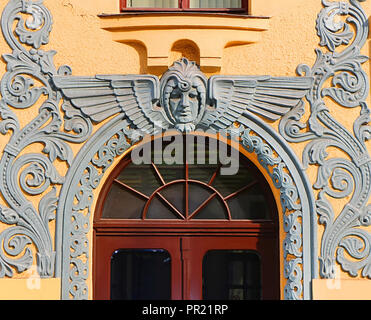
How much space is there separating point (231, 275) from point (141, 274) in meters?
0.93

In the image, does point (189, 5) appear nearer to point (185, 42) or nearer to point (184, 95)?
point (185, 42)

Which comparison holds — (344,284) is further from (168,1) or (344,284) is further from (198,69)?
(168,1)

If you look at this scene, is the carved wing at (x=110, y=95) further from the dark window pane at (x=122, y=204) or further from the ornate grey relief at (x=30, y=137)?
the dark window pane at (x=122, y=204)

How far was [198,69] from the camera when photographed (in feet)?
27.5

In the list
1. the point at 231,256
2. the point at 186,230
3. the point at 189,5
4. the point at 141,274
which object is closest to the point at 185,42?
the point at 189,5

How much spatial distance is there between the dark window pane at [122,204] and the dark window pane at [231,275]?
877 millimetres

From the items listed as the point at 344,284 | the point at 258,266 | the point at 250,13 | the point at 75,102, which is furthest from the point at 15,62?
the point at 344,284

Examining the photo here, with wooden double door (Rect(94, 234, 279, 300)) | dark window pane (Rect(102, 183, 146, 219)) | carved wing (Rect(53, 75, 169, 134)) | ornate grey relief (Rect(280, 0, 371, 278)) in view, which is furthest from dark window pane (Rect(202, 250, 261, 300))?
carved wing (Rect(53, 75, 169, 134))

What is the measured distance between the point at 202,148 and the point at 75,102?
1.40 metres

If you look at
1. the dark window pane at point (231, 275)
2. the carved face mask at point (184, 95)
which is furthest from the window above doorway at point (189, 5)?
the dark window pane at point (231, 275)

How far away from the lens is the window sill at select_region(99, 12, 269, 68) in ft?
27.2

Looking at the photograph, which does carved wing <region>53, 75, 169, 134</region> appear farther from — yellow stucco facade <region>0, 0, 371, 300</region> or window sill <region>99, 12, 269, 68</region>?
window sill <region>99, 12, 269, 68</region>

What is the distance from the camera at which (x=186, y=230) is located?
853 centimetres

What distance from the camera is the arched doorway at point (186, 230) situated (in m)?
8.51
